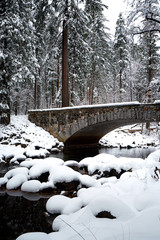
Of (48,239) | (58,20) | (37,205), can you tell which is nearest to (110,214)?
(48,239)

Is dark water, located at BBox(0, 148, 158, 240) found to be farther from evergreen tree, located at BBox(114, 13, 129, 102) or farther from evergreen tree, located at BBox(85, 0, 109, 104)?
evergreen tree, located at BBox(114, 13, 129, 102)

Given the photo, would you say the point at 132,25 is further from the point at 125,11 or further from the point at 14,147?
the point at 14,147

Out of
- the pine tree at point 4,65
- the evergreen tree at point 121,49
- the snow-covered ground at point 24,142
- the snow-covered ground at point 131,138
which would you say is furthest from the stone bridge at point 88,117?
the evergreen tree at point 121,49

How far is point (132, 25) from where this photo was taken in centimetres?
666

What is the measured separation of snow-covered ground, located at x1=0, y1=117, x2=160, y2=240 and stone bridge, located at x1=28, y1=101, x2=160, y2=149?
134 inches

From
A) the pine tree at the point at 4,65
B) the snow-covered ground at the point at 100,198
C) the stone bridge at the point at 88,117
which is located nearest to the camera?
the snow-covered ground at the point at 100,198

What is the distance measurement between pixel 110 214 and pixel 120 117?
292 inches

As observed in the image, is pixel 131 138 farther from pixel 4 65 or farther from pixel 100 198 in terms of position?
pixel 100 198

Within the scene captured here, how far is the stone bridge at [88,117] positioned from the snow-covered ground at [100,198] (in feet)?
11.2

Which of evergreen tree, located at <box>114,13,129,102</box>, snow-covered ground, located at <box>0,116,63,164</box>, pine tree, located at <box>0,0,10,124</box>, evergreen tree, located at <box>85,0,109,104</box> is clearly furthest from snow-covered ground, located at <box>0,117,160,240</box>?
evergreen tree, located at <box>114,13,129,102</box>

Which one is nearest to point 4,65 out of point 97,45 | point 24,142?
point 24,142

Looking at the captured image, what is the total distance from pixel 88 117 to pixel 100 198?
8.06m

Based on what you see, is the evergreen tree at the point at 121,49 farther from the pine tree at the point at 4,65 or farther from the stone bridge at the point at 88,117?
the pine tree at the point at 4,65

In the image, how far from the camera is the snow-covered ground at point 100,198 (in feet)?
6.83
